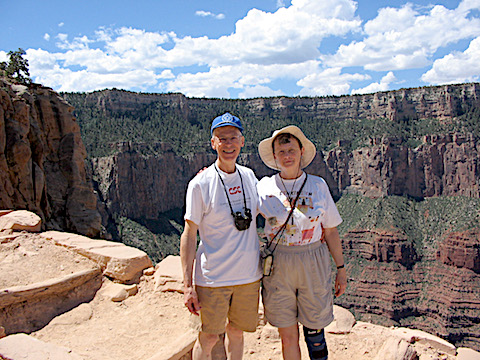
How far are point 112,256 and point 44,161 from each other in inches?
519

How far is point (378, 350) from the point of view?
18.7 ft

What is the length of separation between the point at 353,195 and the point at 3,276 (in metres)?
64.8

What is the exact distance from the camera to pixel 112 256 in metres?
7.11

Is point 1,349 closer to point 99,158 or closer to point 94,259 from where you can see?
point 94,259

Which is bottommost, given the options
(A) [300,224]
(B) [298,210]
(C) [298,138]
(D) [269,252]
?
(D) [269,252]

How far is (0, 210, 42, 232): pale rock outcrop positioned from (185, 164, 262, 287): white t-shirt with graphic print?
587 cm

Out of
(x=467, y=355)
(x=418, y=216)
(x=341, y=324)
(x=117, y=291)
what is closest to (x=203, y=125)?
(x=418, y=216)

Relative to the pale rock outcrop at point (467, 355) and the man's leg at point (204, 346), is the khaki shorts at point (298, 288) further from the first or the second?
the pale rock outcrop at point (467, 355)

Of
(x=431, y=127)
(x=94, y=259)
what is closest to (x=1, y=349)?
(x=94, y=259)

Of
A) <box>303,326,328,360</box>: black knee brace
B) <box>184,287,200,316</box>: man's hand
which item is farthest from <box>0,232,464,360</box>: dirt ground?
<box>303,326,328,360</box>: black knee brace

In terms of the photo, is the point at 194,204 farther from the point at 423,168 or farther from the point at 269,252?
the point at 423,168

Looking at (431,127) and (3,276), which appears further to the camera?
(431,127)

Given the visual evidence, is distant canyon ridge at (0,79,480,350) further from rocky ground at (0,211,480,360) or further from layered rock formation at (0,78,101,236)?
rocky ground at (0,211,480,360)

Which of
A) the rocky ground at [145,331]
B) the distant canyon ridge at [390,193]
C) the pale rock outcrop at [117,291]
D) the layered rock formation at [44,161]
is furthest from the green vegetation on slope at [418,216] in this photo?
the pale rock outcrop at [117,291]
